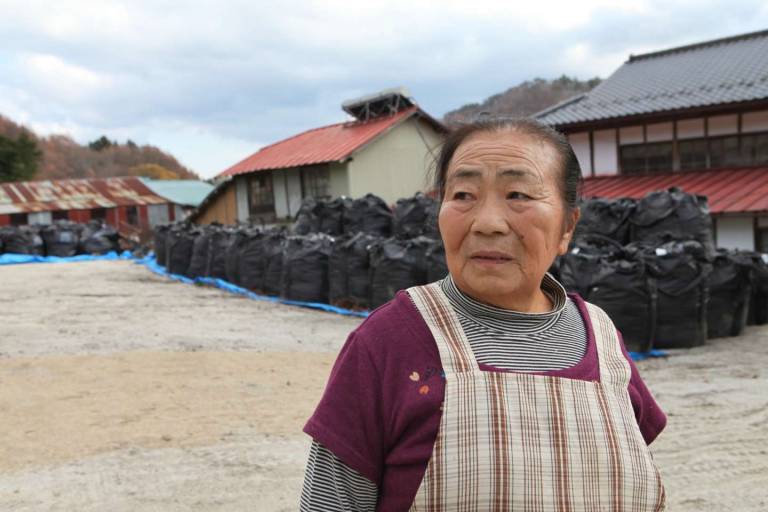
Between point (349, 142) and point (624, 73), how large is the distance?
6.91 metres

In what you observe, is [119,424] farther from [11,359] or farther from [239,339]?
[239,339]

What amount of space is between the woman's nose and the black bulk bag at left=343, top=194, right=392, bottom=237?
902cm

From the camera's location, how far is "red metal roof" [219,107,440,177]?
1603cm

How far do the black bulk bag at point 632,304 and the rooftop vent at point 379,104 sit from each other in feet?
39.5

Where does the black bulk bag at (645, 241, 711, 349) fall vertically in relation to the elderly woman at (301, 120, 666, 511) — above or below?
below

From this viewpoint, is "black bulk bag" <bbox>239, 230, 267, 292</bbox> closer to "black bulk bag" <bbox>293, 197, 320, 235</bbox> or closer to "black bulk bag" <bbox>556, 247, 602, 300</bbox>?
"black bulk bag" <bbox>293, 197, 320, 235</bbox>

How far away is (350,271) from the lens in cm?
805

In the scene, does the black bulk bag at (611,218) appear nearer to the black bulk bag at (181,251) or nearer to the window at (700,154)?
the window at (700,154)

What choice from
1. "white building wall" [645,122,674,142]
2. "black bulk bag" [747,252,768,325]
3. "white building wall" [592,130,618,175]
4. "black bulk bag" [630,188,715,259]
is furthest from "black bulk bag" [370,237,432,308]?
"white building wall" [645,122,674,142]

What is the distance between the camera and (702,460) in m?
3.33

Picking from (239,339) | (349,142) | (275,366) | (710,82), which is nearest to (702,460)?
(275,366)

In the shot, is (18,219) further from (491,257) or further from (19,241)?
(491,257)

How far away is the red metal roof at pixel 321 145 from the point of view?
16031 mm

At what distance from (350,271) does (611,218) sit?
3448 mm
